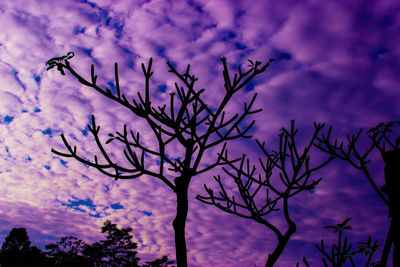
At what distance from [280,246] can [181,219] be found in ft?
2.26

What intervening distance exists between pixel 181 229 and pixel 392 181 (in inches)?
46.5

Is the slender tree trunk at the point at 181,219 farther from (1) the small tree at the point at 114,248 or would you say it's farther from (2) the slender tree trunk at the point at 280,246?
(1) the small tree at the point at 114,248

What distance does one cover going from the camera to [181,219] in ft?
5.44

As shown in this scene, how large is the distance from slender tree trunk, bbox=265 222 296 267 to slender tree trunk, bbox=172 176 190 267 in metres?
0.56

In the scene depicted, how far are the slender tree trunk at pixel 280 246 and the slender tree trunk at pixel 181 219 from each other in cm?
56

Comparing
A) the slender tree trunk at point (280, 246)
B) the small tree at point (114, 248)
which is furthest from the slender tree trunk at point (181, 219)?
the small tree at point (114, 248)

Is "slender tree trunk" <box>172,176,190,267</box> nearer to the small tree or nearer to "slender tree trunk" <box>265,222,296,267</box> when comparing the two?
"slender tree trunk" <box>265,222,296,267</box>

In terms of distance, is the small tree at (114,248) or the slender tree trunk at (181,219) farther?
the small tree at (114,248)

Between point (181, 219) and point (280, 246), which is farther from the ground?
point (181, 219)

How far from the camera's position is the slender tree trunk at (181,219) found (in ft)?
5.10

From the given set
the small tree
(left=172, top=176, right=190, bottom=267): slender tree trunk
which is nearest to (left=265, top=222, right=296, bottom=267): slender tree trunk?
(left=172, top=176, right=190, bottom=267): slender tree trunk

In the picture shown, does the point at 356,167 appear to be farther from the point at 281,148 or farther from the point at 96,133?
the point at 96,133

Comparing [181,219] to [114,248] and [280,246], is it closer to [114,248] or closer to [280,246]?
[280,246]

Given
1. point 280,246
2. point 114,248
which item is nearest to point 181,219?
point 280,246
